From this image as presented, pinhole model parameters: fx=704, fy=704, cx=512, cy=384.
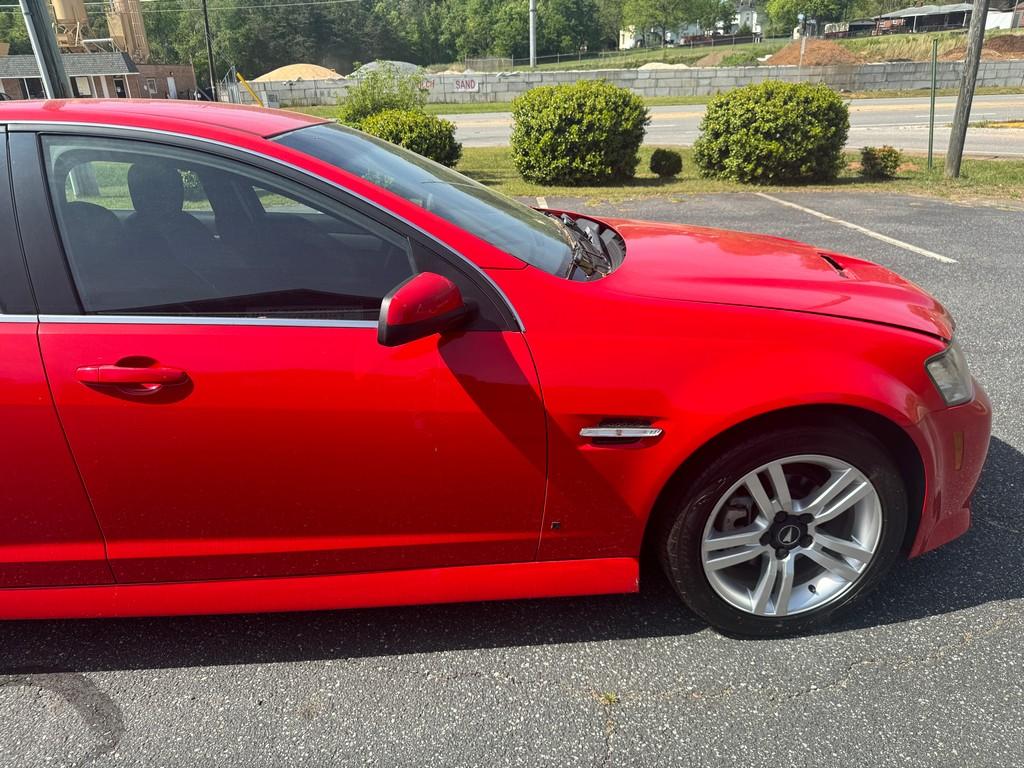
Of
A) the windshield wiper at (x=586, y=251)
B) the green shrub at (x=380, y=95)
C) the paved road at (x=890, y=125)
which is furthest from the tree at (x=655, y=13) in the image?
the windshield wiper at (x=586, y=251)

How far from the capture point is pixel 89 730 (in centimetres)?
202

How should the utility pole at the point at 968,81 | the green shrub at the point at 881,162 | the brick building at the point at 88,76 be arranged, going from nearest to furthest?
1. the utility pole at the point at 968,81
2. the green shrub at the point at 881,162
3. the brick building at the point at 88,76

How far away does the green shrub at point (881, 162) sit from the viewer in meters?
11.7

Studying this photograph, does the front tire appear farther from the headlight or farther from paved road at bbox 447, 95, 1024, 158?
paved road at bbox 447, 95, 1024, 158

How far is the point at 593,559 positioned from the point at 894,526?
957 millimetres

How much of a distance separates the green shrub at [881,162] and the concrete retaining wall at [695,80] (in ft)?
69.0

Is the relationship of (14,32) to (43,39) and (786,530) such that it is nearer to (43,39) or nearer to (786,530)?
(43,39)

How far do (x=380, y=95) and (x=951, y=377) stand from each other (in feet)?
43.4

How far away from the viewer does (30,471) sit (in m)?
1.90

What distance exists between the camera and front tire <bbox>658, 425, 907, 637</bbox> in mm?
2078

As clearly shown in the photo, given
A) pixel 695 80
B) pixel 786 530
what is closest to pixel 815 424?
pixel 786 530

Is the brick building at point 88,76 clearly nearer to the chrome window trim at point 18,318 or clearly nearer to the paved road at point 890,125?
the paved road at point 890,125

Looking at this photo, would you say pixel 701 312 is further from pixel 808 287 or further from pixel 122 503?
pixel 122 503

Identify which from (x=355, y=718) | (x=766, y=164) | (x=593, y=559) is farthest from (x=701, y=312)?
(x=766, y=164)
